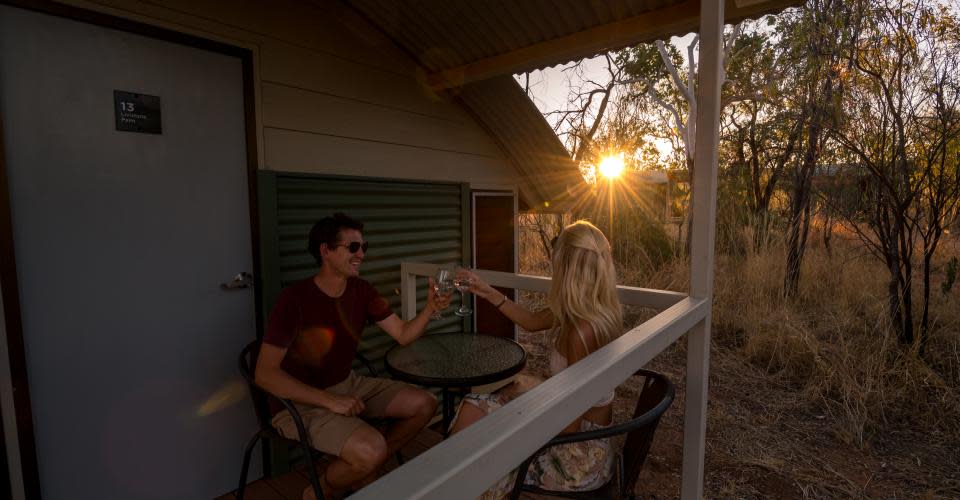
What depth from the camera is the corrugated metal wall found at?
8.48 ft

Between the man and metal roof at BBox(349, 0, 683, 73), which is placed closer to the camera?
the man

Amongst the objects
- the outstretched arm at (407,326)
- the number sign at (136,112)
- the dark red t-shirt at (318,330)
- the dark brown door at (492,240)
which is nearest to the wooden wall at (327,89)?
the number sign at (136,112)

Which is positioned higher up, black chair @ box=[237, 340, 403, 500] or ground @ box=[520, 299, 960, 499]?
black chair @ box=[237, 340, 403, 500]

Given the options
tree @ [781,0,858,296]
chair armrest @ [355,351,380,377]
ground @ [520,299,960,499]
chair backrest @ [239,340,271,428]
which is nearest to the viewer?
chair backrest @ [239,340,271,428]

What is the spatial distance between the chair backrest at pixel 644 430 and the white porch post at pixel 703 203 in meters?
0.38

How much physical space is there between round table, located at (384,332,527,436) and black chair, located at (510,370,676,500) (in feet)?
1.56

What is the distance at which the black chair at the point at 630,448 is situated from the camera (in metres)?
1.44

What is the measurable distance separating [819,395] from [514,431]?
4.25 meters

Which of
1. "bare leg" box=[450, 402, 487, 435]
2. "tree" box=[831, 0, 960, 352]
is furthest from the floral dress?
"tree" box=[831, 0, 960, 352]

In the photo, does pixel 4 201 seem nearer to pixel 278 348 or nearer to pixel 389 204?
pixel 278 348

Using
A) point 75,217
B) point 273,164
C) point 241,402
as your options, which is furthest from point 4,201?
point 241,402

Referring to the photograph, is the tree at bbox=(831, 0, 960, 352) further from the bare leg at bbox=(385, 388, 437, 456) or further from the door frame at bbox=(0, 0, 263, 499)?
the door frame at bbox=(0, 0, 263, 499)

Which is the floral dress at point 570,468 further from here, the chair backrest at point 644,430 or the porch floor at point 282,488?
the porch floor at point 282,488

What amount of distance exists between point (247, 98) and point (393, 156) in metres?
1.05
